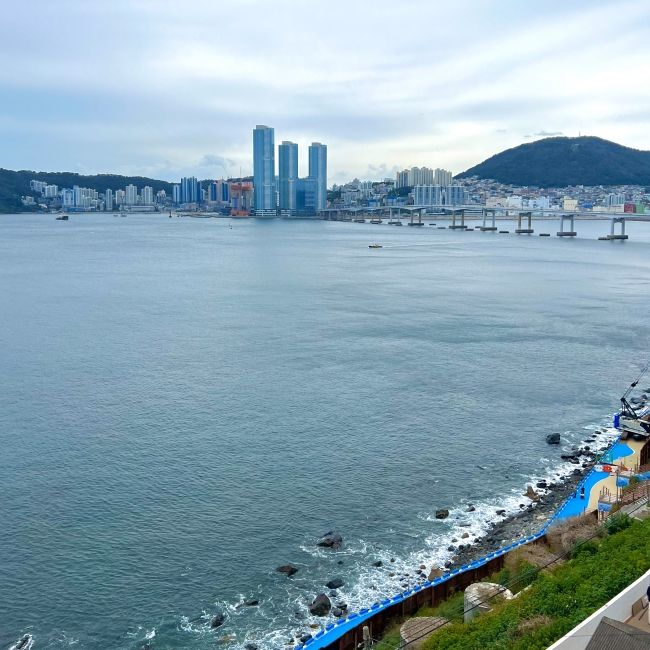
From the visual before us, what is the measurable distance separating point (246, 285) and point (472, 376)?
15.5 metres

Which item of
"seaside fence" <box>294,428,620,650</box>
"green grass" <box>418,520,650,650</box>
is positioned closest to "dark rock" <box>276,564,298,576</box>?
"seaside fence" <box>294,428,620,650</box>

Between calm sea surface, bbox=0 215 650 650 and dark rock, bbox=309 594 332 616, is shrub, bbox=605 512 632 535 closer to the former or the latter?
calm sea surface, bbox=0 215 650 650

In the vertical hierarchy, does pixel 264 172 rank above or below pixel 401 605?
above

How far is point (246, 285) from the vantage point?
28.3 metres

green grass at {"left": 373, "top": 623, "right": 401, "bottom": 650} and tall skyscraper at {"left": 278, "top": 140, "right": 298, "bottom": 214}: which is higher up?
tall skyscraper at {"left": 278, "top": 140, "right": 298, "bottom": 214}

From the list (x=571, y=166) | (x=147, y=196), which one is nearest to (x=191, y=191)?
(x=147, y=196)

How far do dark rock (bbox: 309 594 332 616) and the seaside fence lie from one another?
181mm

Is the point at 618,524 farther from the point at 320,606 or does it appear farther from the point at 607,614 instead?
the point at 320,606

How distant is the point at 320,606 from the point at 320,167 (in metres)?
111

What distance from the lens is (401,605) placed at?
634 centimetres

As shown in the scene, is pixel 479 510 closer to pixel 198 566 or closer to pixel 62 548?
pixel 198 566

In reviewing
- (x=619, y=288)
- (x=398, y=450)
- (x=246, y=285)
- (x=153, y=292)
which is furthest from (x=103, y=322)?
(x=619, y=288)

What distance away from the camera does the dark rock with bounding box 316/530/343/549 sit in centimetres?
785

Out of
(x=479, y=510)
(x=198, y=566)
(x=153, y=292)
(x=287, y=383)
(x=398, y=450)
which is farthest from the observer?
(x=153, y=292)
